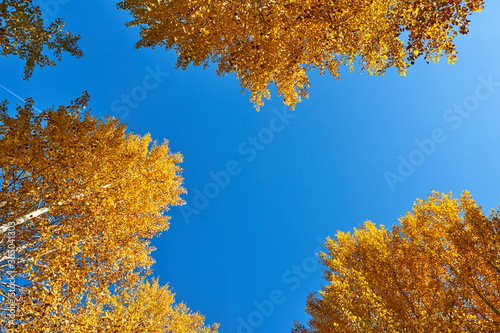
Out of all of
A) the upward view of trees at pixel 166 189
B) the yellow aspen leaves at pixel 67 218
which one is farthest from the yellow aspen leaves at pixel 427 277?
the yellow aspen leaves at pixel 67 218

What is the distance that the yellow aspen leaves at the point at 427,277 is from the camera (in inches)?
254

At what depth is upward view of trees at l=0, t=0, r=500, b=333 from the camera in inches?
171

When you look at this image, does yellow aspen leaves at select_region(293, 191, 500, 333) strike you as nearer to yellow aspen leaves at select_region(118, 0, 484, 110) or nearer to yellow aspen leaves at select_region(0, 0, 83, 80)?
yellow aspen leaves at select_region(118, 0, 484, 110)

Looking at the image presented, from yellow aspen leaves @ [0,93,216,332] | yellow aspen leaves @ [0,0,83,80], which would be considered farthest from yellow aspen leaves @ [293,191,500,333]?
yellow aspen leaves @ [0,0,83,80]

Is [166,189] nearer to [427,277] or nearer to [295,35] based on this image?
[295,35]

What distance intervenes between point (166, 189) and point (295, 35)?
27.6 ft

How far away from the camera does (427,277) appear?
8.49m

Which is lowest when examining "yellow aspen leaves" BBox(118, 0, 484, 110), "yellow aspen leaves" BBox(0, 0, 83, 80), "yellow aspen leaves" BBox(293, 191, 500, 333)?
"yellow aspen leaves" BBox(293, 191, 500, 333)

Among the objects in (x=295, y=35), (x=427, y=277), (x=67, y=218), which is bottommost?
(x=427, y=277)

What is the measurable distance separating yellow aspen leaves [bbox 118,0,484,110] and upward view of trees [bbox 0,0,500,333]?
0.03 metres

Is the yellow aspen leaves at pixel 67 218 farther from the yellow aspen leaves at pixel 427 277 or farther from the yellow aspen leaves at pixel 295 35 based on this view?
the yellow aspen leaves at pixel 427 277

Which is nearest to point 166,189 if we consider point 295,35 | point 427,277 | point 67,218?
point 67,218

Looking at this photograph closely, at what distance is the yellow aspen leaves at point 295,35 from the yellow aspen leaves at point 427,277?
23.4ft

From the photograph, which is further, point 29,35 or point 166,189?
point 166,189
